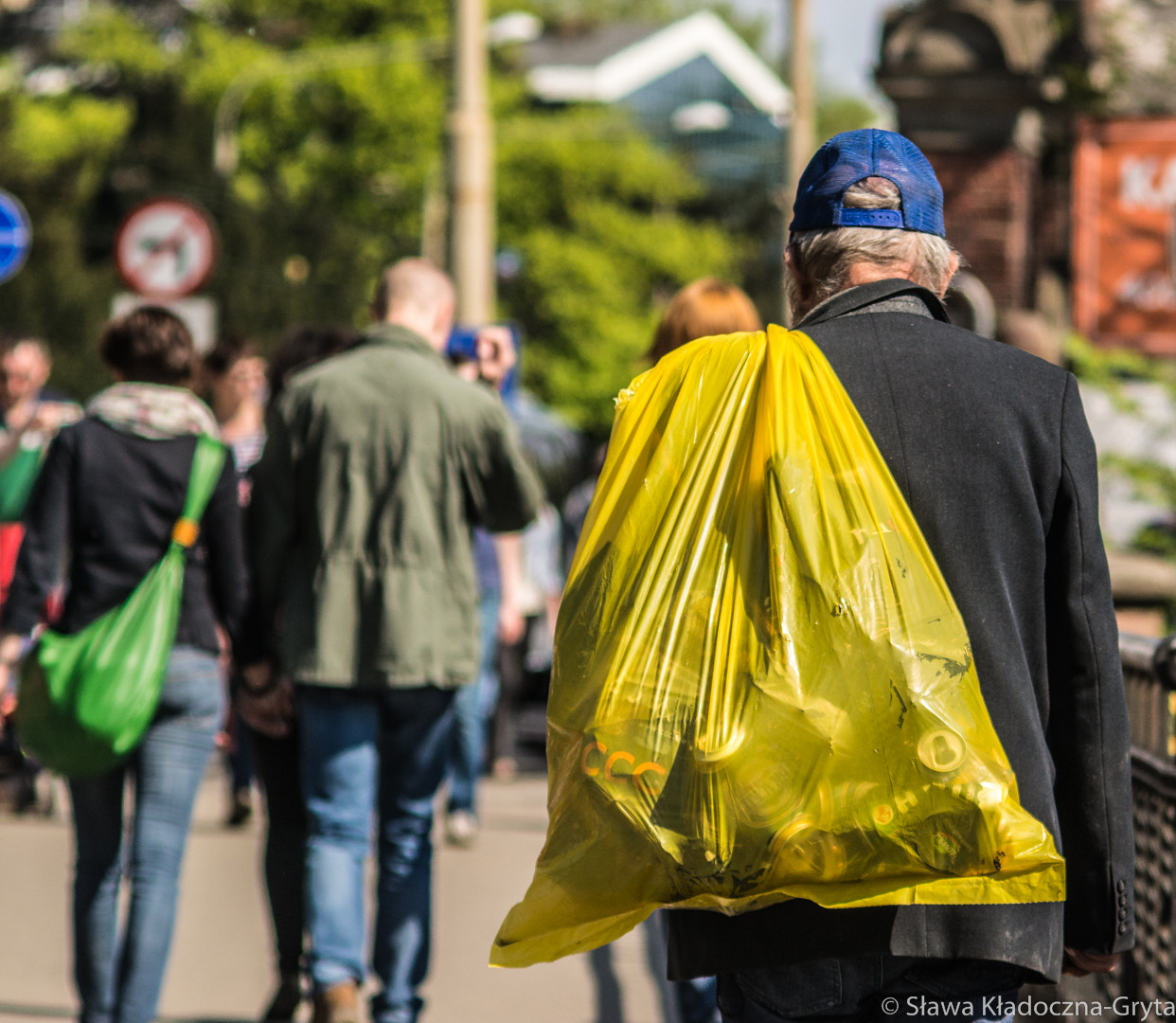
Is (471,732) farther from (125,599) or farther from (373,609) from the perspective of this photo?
(125,599)

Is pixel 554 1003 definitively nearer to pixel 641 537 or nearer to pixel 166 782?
pixel 166 782

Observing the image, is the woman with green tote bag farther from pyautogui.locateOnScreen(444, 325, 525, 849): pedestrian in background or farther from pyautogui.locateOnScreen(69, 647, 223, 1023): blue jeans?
pyautogui.locateOnScreen(444, 325, 525, 849): pedestrian in background

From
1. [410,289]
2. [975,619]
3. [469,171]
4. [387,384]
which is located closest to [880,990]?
[975,619]

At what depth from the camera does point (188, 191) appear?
24.6 m

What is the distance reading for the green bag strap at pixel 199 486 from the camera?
4.15 m

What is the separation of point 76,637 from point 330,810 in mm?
757

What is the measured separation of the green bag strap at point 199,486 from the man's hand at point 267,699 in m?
0.42

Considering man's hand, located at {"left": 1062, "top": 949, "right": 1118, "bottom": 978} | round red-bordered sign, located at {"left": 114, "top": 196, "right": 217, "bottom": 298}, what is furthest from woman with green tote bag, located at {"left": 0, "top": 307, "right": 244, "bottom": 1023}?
round red-bordered sign, located at {"left": 114, "top": 196, "right": 217, "bottom": 298}

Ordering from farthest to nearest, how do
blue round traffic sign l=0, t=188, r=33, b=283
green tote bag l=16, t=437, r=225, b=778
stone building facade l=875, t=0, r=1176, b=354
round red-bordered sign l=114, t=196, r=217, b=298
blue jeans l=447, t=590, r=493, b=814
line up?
round red-bordered sign l=114, t=196, r=217, b=298, blue round traffic sign l=0, t=188, r=33, b=283, stone building facade l=875, t=0, r=1176, b=354, blue jeans l=447, t=590, r=493, b=814, green tote bag l=16, t=437, r=225, b=778

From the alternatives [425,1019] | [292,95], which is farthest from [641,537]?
[292,95]

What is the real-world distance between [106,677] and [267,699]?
55cm

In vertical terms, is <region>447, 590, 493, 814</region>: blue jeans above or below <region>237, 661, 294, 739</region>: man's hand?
below

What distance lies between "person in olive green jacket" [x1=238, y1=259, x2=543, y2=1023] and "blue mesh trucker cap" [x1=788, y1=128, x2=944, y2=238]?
2.18 m

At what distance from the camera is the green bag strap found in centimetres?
415
